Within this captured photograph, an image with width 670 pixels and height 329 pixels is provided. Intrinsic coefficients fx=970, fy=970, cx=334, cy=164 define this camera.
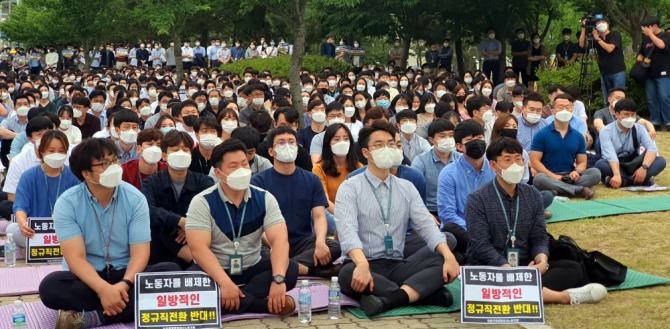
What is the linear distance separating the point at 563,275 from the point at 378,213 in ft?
4.63

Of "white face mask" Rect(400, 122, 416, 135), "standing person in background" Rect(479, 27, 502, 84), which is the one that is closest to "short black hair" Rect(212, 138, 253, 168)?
"white face mask" Rect(400, 122, 416, 135)

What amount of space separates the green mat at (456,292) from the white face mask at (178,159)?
1.89 m

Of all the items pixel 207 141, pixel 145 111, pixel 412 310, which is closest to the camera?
pixel 412 310

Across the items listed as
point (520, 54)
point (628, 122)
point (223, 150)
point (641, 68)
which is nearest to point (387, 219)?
point (223, 150)

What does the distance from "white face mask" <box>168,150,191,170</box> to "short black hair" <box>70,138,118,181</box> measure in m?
1.19

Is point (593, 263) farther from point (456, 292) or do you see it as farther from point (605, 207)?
point (605, 207)

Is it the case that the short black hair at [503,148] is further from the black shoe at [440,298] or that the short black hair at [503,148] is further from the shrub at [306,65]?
the shrub at [306,65]

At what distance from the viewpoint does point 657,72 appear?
56.0ft

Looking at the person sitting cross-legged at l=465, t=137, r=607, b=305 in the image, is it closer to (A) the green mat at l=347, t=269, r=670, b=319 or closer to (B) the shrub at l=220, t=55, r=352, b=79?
(A) the green mat at l=347, t=269, r=670, b=319

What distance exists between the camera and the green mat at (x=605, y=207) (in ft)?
34.3

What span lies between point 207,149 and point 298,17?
856 cm

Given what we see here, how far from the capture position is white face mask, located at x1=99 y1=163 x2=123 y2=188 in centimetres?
635

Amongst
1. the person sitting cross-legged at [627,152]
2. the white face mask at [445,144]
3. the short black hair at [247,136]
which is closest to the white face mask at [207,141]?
the short black hair at [247,136]

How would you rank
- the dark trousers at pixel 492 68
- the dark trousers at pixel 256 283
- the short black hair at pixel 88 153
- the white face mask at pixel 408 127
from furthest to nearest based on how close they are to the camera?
the dark trousers at pixel 492 68, the white face mask at pixel 408 127, the dark trousers at pixel 256 283, the short black hair at pixel 88 153
